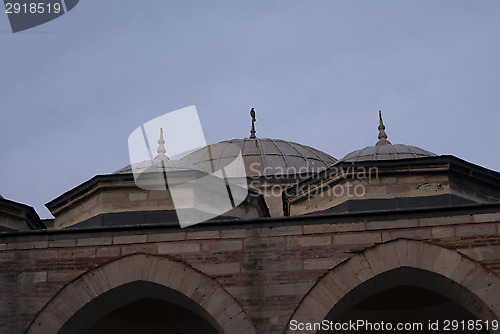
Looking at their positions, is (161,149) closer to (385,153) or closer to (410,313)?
(385,153)

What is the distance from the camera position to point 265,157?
1964cm

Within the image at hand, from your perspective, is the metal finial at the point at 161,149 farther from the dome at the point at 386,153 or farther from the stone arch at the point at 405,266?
the stone arch at the point at 405,266

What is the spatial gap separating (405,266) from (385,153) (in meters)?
4.48

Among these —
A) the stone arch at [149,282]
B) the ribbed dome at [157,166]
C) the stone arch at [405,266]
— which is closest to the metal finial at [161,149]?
the ribbed dome at [157,166]

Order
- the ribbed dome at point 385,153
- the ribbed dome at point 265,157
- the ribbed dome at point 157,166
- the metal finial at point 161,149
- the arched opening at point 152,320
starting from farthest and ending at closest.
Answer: the ribbed dome at point 265,157
the metal finial at point 161,149
the ribbed dome at point 385,153
the ribbed dome at point 157,166
the arched opening at point 152,320

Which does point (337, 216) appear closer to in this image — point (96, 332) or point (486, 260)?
point (486, 260)

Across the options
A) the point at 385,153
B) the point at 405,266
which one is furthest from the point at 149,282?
the point at 385,153

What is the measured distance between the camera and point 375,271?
33.1 feet

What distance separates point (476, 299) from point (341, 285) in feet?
5.57

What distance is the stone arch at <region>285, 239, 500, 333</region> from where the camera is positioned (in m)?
9.84

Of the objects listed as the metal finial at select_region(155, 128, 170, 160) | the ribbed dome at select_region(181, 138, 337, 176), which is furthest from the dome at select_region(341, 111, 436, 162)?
the ribbed dome at select_region(181, 138, 337, 176)

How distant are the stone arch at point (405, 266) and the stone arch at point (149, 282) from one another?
826 millimetres

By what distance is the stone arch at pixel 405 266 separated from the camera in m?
9.84

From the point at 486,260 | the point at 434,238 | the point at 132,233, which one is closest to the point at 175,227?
the point at 132,233
